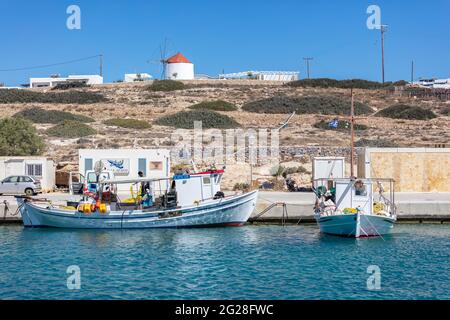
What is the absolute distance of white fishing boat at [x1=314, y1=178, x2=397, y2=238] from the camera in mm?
29859

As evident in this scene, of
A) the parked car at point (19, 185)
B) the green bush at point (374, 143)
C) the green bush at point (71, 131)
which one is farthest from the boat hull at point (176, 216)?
the green bush at point (71, 131)

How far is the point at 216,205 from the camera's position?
32.4m

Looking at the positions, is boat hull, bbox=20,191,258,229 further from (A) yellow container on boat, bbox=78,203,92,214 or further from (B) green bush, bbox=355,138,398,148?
(B) green bush, bbox=355,138,398,148

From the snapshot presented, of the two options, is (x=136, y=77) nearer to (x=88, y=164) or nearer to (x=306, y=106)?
(x=306, y=106)

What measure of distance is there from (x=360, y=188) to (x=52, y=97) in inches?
2510

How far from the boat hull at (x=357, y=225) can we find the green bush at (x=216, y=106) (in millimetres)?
49304

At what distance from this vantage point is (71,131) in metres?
58.8

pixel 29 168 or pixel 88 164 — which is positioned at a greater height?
pixel 88 164

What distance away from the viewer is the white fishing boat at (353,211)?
29.9 meters

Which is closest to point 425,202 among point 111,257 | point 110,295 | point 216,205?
point 216,205

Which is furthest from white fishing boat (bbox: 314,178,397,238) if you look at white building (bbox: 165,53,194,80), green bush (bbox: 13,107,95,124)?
white building (bbox: 165,53,194,80)

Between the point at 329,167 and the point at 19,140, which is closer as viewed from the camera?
the point at 329,167

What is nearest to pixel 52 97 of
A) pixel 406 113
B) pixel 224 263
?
pixel 406 113
